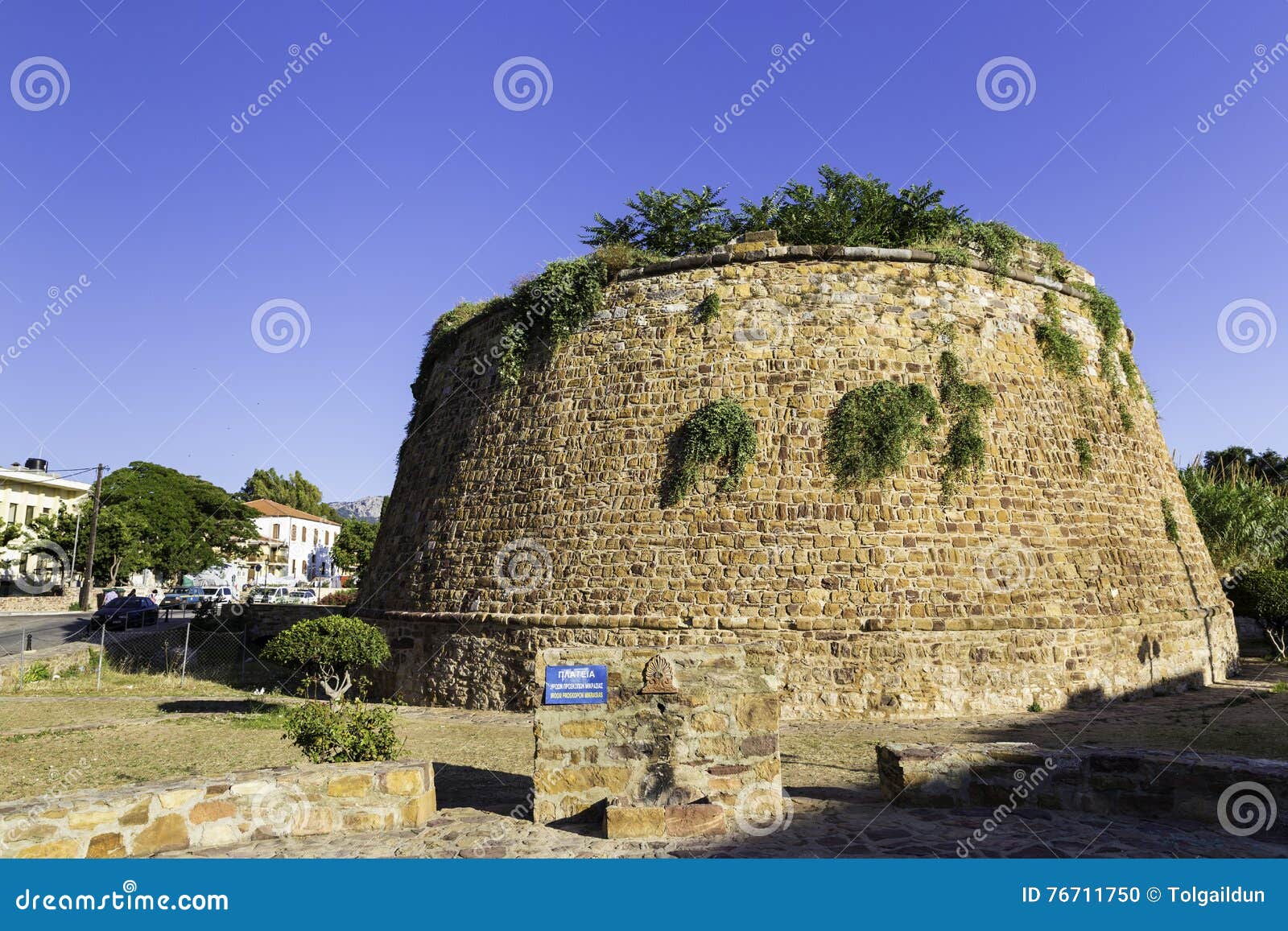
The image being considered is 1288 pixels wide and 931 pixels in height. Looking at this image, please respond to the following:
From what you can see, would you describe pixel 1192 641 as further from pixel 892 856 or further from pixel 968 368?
pixel 892 856

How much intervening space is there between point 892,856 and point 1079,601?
9.67m

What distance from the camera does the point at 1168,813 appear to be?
695 centimetres

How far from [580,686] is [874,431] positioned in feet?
27.3

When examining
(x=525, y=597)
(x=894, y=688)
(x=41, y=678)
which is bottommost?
(x=41, y=678)

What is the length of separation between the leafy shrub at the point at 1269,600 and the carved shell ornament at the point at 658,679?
18801 millimetres

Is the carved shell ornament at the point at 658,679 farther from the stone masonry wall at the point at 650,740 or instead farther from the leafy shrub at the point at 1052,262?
the leafy shrub at the point at 1052,262

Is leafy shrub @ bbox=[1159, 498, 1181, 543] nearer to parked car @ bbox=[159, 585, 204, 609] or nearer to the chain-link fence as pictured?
the chain-link fence

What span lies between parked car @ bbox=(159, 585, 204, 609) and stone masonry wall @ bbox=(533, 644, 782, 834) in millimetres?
31332

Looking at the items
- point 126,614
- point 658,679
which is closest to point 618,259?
point 658,679

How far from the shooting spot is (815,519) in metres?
13.0

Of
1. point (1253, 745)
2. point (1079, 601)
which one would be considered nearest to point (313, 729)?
point (1253, 745)

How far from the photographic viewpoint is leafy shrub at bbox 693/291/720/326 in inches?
563

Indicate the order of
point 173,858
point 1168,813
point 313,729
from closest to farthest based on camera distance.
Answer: point 173,858 < point 1168,813 < point 313,729

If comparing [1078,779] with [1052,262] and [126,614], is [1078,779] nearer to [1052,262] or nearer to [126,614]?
[1052,262]
